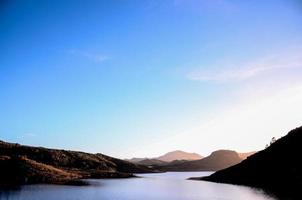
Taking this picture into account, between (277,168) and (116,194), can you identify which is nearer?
(116,194)

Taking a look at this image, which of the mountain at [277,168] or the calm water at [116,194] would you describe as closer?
the calm water at [116,194]

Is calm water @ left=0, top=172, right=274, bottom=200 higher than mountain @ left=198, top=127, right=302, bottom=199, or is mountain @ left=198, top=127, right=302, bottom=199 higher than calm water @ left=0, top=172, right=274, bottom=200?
mountain @ left=198, top=127, right=302, bottom=199

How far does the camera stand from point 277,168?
531 ft

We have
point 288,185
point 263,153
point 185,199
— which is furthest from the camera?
point 263,153

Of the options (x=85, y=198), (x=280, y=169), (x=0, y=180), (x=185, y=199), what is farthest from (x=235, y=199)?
(x=0, y=180)

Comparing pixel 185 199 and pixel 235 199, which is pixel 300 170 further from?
pixel 185 199

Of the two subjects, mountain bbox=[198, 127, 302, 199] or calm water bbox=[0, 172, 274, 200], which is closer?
calm water bbox=[0, 172, 274, 200]

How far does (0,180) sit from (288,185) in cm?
11435

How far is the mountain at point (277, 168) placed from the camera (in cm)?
14338

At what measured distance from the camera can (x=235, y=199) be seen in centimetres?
10850

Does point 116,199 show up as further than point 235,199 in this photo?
No

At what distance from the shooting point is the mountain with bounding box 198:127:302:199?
143 metres

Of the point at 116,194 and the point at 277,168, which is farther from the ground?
the point at 277,168

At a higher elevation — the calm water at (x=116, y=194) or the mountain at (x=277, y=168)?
the mountain at (x=277, y=168)
